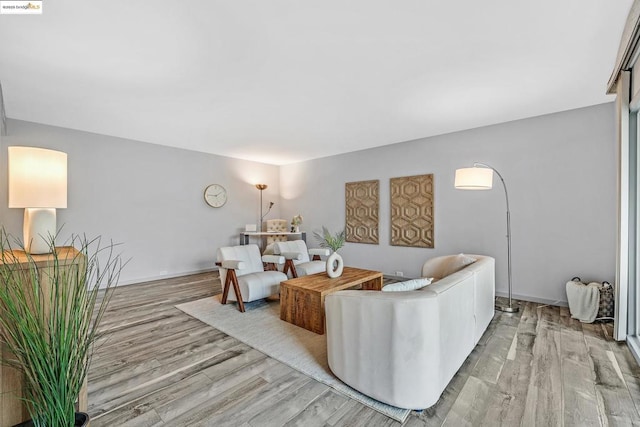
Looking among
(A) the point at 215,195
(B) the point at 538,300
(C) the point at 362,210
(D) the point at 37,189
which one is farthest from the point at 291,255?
(B) the point at 538,300

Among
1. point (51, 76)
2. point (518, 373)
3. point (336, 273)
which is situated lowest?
point (518, 373)

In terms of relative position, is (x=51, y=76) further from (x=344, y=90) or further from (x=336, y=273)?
(x=336, y=273)

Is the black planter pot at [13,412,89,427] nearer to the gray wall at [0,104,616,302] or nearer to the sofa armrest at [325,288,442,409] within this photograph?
the sofa armrest at [325,288,442,409]

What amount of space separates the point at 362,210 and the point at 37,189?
15.3 ft

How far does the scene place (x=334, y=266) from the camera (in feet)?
11.1

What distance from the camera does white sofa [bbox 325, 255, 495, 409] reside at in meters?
1.61

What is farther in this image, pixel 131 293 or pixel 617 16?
pixel 131 293

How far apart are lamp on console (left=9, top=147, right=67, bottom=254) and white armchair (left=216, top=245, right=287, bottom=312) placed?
2022 mm

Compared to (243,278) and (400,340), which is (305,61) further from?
(243,278)

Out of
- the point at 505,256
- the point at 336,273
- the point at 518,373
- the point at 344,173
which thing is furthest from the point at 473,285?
the point at 344,173

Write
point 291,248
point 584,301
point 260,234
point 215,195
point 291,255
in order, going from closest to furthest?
point 584,301 → point 291,255 → point 291,248 → point 215,195 → point 260,234

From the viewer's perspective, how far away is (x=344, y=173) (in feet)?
19.2

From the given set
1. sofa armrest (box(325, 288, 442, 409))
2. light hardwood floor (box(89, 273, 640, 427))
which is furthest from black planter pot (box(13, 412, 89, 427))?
sofa armrest (box(325, 288, 442, 409))

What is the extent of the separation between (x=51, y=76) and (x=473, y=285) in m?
4.22
